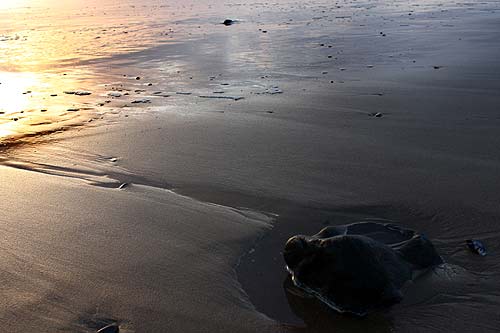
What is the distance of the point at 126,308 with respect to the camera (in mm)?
2484

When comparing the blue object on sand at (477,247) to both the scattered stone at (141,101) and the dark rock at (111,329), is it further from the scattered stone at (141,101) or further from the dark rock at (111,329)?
the scattered stone at (141,101)

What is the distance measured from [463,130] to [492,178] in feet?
4.17

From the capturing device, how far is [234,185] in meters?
4.04

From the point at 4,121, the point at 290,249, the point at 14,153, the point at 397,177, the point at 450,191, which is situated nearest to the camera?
the point at 290,249

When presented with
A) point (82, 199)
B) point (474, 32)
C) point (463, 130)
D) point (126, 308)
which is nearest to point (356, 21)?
point (474, 32)

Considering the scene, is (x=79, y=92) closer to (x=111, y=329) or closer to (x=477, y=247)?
(x=111, y=329)

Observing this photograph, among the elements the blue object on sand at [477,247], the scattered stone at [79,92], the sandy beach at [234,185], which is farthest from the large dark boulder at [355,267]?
the scattered stone at [79,92]

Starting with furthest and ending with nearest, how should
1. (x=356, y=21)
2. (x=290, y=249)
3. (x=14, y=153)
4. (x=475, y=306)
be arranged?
1. (x=356, y=21)
2. (x=14, y=153)
3. (x=290, y=249)
4. (x=475, y=306)

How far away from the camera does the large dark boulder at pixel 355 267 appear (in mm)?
2432

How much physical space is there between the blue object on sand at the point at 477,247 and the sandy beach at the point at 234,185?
40 millimetres

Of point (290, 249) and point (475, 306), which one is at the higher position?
point (290, 249)

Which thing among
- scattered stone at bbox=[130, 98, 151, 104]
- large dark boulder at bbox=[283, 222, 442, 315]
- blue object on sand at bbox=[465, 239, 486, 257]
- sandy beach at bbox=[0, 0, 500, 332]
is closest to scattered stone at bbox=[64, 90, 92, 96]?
sandy beach at bbox=[0, 0, 500, 332]

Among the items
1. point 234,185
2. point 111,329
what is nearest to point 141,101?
point 234,185

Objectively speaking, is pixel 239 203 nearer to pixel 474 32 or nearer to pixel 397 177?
pixel 397 177
